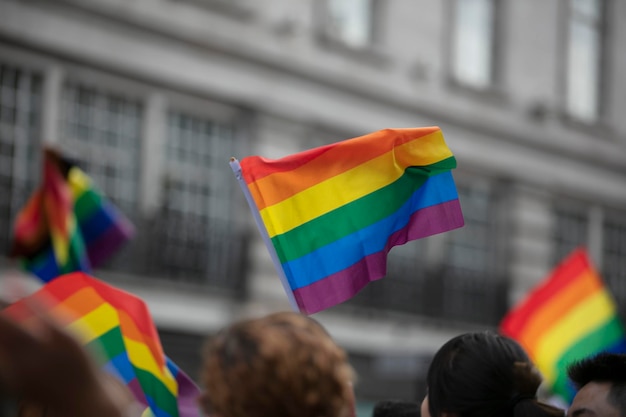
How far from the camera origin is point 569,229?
19594mm

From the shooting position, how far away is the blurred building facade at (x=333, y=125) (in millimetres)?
13492

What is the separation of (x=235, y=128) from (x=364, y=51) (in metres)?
2.56

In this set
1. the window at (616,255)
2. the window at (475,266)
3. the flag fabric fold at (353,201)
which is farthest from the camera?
the window at (616,255)

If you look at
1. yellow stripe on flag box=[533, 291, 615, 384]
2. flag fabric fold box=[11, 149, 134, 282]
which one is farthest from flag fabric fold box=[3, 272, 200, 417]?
yellow stripe on flag box=[533, 291, 615, 384]

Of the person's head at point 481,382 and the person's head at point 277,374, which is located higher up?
the person's head at point 277,374

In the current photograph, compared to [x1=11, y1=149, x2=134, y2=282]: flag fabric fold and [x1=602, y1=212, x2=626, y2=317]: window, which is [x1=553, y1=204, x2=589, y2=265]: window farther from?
[x1=11, y1=149, x2=134, y2=282]: flag fabric fold

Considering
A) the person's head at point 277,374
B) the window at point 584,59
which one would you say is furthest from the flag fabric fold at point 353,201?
the window at point 584,59

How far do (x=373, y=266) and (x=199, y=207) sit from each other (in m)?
9.67

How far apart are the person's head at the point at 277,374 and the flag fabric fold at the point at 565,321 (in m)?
6.71

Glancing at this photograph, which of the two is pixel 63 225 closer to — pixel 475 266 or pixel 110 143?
pixel 110 143

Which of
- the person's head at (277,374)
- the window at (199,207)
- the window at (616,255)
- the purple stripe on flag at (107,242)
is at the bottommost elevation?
the window at (616,255)

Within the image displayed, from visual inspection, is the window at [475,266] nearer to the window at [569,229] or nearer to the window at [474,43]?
the window at [569,229]

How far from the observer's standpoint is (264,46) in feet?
50.5

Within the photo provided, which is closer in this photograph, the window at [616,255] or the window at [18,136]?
the window at [18,136]
